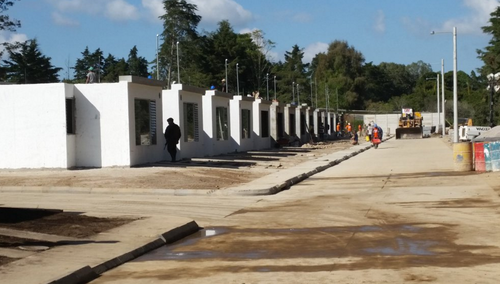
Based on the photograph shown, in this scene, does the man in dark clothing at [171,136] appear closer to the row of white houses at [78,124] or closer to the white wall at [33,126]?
the row of white houses at [78,124]

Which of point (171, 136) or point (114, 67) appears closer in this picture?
point (171, 136)

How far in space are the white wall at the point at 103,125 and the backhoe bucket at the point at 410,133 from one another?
5912 centimetres

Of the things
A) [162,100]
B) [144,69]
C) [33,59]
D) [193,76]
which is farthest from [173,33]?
[162,100]

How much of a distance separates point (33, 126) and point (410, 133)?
61528 millimetres

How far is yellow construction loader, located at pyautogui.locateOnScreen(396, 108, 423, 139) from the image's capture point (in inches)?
3310

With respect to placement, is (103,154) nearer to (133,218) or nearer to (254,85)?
(133,218)

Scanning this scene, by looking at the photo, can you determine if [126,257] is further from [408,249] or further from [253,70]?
[253,70]

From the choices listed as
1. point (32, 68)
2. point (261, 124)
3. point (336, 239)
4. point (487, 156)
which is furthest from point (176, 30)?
point (336, 239)

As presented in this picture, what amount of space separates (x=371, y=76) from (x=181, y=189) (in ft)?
534

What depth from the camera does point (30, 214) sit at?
1477cm

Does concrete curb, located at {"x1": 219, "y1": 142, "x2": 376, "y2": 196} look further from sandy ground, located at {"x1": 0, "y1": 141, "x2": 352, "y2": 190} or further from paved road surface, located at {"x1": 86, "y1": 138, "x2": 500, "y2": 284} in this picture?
sandy ground, located at {"x1": 0, "y1": 141, "x2": 352, "y2": 190}

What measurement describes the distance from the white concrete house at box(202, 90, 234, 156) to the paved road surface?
1783 cm

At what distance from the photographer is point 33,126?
28312mm

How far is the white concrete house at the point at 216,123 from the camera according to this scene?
40000mm
